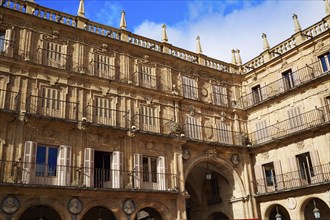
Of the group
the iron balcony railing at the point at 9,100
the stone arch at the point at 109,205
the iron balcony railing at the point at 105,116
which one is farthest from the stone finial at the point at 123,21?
the stone arch at the point at 109,205

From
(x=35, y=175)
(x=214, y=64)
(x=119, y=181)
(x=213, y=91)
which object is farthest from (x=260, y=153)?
(x=35, y=175)

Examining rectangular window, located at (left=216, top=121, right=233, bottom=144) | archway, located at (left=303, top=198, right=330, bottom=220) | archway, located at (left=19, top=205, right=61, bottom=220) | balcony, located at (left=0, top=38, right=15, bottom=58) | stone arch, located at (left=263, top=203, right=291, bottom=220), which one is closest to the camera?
archway, located at (left=19, top=205, right=61, bottom=220)

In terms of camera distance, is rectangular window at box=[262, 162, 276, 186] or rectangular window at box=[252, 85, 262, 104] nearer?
rectangular window at box=[262, 162, 276, 186]

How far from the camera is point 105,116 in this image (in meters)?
20.7

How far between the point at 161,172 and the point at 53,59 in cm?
896

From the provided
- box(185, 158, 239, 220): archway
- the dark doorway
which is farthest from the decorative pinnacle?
the dark doorway

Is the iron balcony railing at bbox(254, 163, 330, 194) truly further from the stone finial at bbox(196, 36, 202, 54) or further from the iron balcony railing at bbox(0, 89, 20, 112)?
the iron balcony railing at bbox(0, 89, 20, 112)

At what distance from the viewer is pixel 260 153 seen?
84.4 ft

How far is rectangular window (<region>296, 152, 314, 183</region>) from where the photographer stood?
22312 millimetres

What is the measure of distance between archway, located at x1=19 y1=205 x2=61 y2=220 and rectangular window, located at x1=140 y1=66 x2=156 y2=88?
9.25 meters

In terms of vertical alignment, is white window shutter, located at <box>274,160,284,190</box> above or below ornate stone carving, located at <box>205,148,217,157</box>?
below

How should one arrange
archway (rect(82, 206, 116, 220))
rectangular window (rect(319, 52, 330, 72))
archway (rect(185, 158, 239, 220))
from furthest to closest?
1. archway (rect(185, 158, 239, 220))
2. rectangular window (rect(319, 52, 330, 72))
3. archway (rect(82, 206, 116, 220))

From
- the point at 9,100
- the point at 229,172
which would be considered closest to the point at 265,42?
the point at 229,172

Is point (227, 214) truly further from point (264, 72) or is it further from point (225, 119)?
point (264, 72)
